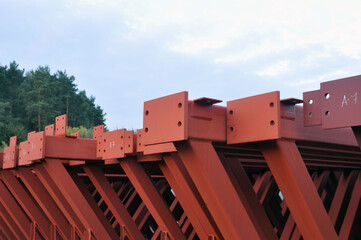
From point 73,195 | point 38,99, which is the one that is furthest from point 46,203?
point 38,99

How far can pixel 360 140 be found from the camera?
3707 millimetres

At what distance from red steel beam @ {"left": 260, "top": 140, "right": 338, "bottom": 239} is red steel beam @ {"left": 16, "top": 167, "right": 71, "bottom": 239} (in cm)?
618

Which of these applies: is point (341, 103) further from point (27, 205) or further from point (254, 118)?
point (27, 205)

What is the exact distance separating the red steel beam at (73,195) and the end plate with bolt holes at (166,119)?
12.3ft

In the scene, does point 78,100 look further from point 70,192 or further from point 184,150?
point 184,150

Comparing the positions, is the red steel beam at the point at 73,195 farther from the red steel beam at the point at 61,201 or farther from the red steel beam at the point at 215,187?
the red steel beam at the point at 215,187

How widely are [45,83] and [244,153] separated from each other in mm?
47111

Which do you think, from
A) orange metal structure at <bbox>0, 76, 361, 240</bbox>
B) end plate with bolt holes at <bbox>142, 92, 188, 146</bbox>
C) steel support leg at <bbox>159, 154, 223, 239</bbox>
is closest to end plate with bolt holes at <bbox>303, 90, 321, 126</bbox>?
orange metal structure at <bbox>0, 76, 361, 240</bbox>

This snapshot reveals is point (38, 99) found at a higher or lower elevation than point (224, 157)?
higher

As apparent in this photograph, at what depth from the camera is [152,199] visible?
654cm

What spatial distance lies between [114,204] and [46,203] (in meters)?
2.13

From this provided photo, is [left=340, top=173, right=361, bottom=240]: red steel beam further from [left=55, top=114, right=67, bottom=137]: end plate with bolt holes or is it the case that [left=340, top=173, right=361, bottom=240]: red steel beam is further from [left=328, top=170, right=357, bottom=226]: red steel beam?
[left=55, top=114, right=67, bottom=137]: end plate with bolt holes

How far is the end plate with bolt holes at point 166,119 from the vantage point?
3875 mm

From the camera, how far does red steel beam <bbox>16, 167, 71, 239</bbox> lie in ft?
29.6
